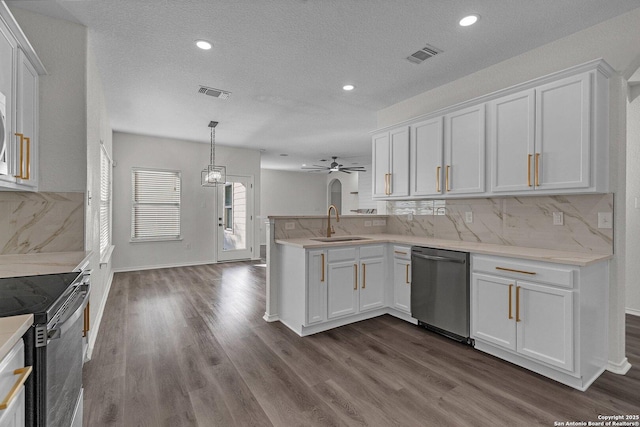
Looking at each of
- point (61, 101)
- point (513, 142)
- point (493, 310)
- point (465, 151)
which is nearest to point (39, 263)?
point (61, 101)

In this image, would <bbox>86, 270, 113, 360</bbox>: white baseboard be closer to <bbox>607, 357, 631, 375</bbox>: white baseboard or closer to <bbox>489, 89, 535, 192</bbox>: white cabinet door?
<bbox>489, 89, 535, 192</bbox>: white cabinet door

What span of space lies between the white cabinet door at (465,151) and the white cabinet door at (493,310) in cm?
93

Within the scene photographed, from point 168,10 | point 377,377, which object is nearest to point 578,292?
point 377,377

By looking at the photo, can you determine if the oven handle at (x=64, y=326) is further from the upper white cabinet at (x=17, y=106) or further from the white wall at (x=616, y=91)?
the white wall at (x=616, y=91)

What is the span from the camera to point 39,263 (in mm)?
1972

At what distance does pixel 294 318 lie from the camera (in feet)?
10.3

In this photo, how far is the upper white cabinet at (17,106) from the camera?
5.77 ft

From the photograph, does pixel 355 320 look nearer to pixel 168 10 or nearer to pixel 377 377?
pixel 377 377

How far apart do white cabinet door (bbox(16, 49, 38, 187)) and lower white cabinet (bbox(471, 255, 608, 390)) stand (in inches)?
138

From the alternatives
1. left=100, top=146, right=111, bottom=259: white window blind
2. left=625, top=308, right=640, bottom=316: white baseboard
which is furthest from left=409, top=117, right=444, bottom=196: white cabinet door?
left=100, top=146, right=111, bottom=259: white window blind

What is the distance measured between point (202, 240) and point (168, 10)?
5.20m

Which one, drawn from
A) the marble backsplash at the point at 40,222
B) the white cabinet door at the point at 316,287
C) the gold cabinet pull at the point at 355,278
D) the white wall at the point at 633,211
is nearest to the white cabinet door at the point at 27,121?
the marble backsplash at the point at 40,222

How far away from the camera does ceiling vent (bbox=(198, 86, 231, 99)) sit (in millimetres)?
3808

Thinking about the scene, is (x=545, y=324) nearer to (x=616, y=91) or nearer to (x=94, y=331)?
(x=616, y=91)
